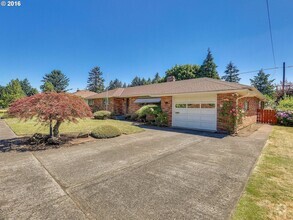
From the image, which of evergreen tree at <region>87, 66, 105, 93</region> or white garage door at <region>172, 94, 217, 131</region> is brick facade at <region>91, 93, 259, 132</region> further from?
evergreen tree at <region>87, 66, 105, 93</region>

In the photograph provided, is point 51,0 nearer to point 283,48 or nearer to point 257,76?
point 283,48

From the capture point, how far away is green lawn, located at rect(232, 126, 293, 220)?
271cm

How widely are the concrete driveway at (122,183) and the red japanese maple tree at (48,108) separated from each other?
59.3 inches

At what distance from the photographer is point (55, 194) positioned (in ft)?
10.7

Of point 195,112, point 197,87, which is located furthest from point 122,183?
point 197,87

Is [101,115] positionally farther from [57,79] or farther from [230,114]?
[57,79]

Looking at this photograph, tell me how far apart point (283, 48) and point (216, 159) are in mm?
16849

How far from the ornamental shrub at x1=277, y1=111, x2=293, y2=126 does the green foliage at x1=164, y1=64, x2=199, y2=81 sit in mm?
25975

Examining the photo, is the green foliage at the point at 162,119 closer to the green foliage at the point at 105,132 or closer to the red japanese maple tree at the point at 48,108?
the green foliage at the point at 105,132

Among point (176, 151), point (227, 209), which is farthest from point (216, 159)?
point (227, 209)

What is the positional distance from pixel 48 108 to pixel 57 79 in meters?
75.4

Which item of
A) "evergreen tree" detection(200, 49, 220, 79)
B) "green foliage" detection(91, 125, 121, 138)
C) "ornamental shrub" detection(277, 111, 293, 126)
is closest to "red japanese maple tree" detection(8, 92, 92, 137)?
"green foliage" detection(91, 125, 121, 138)

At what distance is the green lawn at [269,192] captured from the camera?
271 cm

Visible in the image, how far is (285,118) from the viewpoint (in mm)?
14922
